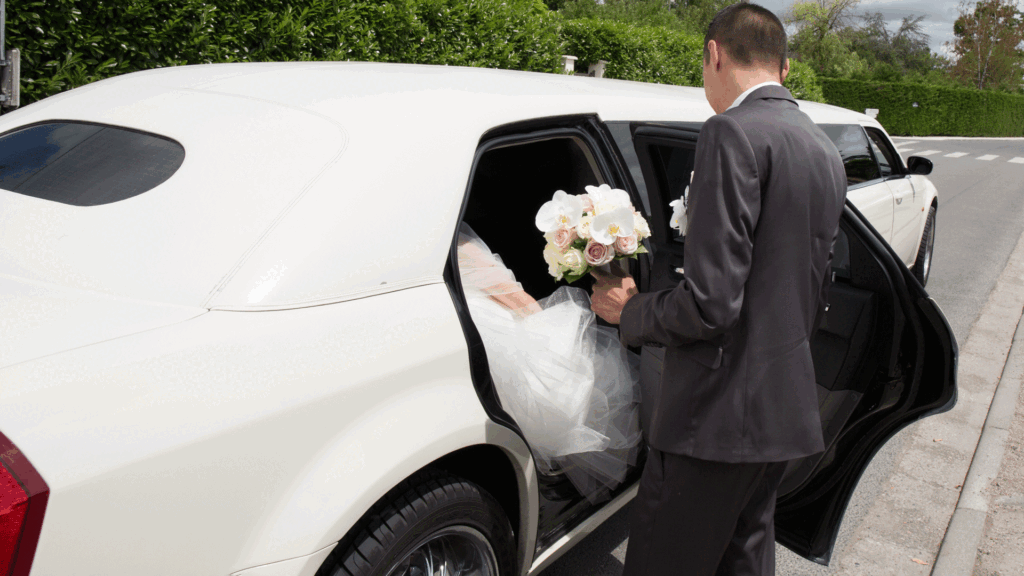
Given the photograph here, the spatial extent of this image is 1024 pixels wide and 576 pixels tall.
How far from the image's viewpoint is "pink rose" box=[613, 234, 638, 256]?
2051 mm

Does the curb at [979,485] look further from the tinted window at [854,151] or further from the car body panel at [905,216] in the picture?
the tinted window at [854,151]

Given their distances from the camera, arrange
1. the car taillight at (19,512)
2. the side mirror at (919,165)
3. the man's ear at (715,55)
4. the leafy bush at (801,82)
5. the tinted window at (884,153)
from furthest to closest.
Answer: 1. the leafy bush at (801,82)
2. the side mirror at (919,165)
3. the tinted window at (884,153)
4. the man's ear at (715,55)
5. the car taillight at (19,512)

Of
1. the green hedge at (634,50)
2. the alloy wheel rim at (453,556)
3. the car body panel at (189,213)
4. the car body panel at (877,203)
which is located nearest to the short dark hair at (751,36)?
the car body panel at (189,213)

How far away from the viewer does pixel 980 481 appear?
3594mm

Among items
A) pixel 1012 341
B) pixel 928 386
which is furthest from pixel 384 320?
pixel 1012 341

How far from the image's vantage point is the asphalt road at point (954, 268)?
116 inches

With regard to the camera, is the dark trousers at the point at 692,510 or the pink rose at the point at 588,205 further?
the pink rose at the point at 588,205

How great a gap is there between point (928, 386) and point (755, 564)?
82 centimetres

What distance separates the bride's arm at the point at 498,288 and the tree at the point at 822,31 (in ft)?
180

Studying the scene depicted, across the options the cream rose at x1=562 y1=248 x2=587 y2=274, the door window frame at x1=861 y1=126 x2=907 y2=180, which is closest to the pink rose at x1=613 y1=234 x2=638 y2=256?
the cream rose at x1=562 y1=248 x2=587 y2=274

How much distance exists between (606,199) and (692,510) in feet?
2.90

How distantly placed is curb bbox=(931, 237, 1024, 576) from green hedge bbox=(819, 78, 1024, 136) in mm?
32951

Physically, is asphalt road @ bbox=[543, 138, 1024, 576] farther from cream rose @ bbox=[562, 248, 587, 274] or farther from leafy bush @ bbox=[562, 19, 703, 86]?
leafy bush @ bbox=[562, 19, 703, 86]

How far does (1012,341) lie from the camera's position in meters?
5.69
